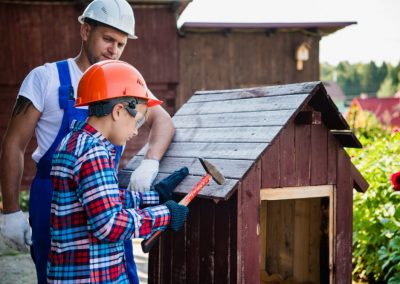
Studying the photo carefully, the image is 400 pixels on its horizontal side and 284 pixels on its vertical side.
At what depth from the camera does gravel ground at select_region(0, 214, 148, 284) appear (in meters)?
5.08

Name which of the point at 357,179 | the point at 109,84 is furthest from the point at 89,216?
the point at 357,179

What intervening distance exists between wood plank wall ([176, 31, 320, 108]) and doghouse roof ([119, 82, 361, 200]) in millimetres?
9747

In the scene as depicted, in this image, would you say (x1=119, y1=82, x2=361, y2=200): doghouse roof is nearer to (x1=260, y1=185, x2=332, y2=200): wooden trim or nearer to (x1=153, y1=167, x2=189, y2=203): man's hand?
(x1=153, y1=167, x2=189, y2=203): man's hand

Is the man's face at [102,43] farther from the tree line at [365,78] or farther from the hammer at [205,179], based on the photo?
the tree line at [365,78]

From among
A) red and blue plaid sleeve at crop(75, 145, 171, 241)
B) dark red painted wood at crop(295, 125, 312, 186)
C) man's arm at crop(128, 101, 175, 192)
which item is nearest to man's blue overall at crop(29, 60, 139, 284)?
man's arm at crop(128, 101, 175, 192)

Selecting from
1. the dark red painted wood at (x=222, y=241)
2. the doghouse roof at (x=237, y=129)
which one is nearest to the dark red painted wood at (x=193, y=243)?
the dark red painted wood at (x=222, y=241)

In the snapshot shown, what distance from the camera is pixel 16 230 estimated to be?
275 centimetres

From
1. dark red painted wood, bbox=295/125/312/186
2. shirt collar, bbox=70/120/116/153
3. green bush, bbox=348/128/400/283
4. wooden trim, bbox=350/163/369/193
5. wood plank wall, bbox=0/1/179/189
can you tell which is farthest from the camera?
wood plank wall, bbox=0/1/179/189

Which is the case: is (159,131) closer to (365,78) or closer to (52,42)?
(52,42)

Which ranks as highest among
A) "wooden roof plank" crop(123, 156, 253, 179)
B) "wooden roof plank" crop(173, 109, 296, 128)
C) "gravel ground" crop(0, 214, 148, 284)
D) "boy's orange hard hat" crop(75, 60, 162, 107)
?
"boy's orange hard hat" crop(75, 60, 162, 107)

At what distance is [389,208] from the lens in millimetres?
4465

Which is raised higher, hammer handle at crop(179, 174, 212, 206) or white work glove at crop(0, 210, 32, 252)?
hammer handle at crop(179, 174, 212, 206)

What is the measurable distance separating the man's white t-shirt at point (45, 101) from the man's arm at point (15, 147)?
0.03 m

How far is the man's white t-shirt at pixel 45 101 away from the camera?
2729 millimetres
